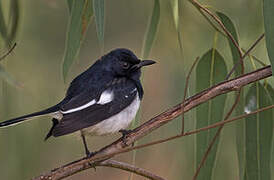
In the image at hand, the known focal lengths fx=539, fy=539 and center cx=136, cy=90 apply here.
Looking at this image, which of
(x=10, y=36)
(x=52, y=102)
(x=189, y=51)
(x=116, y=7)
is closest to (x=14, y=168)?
(x=52, y=102)

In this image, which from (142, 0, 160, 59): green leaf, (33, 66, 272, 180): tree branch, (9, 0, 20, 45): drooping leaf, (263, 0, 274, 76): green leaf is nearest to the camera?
(263, 0, 274, 76): green leaf

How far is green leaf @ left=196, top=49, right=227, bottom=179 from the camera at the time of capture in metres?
2.88

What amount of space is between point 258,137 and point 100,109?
1.01 meters

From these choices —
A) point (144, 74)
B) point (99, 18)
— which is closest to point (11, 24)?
point (99, 18)

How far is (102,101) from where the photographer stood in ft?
11.3

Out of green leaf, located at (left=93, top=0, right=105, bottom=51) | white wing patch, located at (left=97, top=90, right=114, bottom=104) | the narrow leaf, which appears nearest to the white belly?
white wing patch, located at (left=97, top=90, right=114, bottom=104)

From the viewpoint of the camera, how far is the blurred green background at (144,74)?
381 cm

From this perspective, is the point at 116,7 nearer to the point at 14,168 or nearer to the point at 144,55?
the point at 14,168

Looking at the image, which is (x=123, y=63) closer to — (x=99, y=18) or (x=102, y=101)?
(x=102, y=101)

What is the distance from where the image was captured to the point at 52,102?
173 inches

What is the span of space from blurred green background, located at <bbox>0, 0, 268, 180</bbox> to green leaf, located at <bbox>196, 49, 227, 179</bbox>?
537 mm

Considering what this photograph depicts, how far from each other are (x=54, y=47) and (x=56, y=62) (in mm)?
164

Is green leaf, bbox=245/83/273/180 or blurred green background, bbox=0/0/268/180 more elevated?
blurred green background, bbox=0/0/268/180

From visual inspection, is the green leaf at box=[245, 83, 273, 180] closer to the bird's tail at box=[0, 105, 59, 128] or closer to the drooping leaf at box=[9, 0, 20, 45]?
the bird's tail at box=[0, 105, 59, 128]
